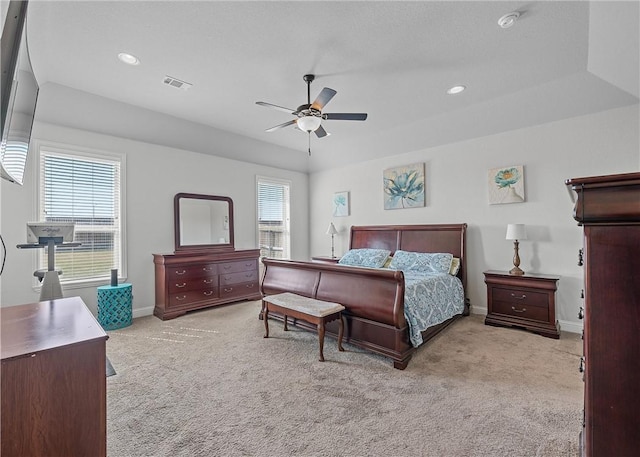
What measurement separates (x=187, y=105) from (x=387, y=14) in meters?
2.79

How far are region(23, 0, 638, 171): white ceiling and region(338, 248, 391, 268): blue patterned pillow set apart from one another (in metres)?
2.02

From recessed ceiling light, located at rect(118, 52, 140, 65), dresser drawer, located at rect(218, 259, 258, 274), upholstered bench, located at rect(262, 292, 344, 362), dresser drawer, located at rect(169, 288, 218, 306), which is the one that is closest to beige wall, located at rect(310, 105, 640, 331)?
dresser drawer, located at rect(218, 259, 258, 274)

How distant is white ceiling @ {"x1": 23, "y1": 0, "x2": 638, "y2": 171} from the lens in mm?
2242

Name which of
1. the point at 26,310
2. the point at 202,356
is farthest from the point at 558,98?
the point at 26,310

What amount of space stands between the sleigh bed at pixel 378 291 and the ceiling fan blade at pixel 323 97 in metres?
1.65

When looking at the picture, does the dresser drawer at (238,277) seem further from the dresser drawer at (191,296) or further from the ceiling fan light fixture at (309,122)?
the ceiling fan light fixture at (309,122)

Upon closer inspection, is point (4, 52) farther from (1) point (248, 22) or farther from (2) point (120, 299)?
(2) point (120, 299)

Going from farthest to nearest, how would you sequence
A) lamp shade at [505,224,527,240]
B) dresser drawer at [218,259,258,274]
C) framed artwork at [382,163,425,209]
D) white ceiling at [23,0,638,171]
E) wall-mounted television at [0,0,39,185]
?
framed artwork at [382,163,425,209] < dresser drawer at [218,259,258,274] < lamp shade at [505,224,527,240] < white ceiling at [23,0,638,171] < wall-mounted television at [0,0,39,185]

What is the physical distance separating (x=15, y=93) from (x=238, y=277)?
4086 mm

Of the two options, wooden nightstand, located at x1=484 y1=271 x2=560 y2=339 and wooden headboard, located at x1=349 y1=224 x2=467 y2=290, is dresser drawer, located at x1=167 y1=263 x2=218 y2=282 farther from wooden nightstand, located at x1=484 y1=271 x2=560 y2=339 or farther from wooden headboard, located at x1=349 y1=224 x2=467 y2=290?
wooden nightstand, located at x1=484 y1=271 x2=560 y2=339

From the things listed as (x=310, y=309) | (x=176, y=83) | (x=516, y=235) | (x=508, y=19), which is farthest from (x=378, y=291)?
(x=176, y=83)

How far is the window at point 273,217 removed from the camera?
604 centimetres

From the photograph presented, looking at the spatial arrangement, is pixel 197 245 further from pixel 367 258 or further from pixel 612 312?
pixel 612 312

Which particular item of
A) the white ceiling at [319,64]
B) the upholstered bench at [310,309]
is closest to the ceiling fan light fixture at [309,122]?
the white ceiling at [319,64]
